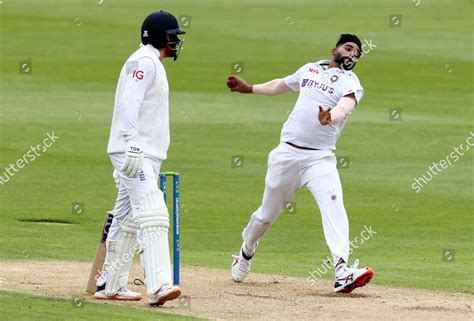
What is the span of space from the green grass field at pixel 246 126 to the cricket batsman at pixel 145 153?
1.21 meters

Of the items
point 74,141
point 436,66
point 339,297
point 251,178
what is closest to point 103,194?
point 251,178

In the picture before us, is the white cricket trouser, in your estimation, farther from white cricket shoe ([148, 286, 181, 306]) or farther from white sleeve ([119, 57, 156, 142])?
white sleeve ([119, 57, 156, 142])

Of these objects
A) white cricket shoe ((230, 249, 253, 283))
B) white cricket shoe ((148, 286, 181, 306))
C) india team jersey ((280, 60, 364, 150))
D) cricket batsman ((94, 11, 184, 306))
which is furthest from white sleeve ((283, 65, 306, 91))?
white cricket shoe ((148, 286, 181, 306))

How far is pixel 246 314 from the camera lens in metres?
10.2

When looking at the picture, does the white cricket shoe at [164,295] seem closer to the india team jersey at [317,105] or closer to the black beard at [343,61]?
the india team jersey at [317,105]

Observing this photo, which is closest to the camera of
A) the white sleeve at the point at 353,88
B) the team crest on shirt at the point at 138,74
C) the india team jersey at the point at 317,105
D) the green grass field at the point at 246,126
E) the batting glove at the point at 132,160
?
the batting glove at the point at 132,160

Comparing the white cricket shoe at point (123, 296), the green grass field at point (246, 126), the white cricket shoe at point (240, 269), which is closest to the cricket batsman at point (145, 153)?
the white cricket shoe at point (123, 296)

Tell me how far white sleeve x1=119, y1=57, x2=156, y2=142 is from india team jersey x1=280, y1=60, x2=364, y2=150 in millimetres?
2049

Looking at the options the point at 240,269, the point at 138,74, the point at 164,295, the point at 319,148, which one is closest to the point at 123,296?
the point at 164,295

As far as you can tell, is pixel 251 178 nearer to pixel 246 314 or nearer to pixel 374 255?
pixel 374 255

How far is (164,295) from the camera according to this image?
10008 mm

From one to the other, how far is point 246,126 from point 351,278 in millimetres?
13973

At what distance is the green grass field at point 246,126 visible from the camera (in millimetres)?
14945

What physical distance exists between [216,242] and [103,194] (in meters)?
3.49
